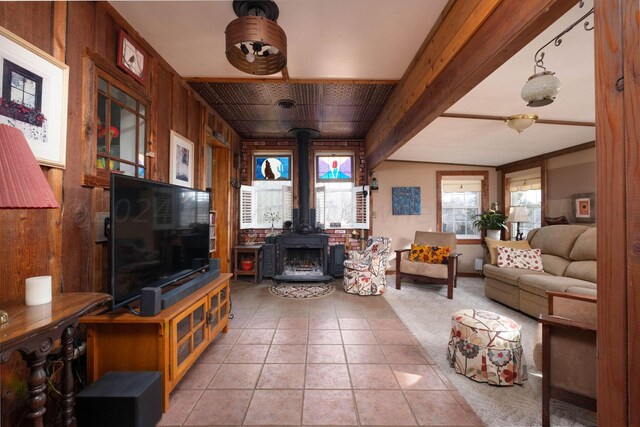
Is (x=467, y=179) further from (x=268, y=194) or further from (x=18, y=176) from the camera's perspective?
(x=18, y=176)

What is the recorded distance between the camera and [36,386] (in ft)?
3.47

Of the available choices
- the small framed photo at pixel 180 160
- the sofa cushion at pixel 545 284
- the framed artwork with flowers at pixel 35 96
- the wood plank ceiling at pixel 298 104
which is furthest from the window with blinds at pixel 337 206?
the framed artwork with flowers at pixel 35 96

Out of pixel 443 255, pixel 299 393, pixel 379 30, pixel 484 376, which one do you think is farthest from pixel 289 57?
pixel 443 255

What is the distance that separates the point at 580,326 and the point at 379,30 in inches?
95.9

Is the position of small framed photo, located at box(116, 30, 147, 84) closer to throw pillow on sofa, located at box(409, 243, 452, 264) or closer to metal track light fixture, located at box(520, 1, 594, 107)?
metal track light fixture, located at box(520, 1, 594, 107)

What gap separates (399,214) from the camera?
527 centimetres

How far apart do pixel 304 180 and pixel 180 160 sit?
2249mm

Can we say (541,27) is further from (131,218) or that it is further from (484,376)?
(131,218)

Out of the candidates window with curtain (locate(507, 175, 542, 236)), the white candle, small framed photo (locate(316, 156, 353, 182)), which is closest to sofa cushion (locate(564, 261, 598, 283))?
window with curtain (locate(507, 175, 542, 236))

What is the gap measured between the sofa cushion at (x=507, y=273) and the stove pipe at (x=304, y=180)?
111 inches

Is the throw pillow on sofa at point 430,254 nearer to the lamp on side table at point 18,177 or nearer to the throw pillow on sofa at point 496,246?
the throw pillow on sofa at point 496,246

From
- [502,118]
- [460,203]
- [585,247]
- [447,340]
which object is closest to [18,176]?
[447,340]

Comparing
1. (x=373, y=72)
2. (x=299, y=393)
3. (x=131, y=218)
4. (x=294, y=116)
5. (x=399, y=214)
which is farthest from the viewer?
(x=399, y=214)

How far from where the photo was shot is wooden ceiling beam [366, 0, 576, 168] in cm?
117
